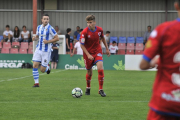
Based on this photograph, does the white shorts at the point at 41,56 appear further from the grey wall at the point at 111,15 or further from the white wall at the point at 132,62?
the grey wall at the point at 111,15

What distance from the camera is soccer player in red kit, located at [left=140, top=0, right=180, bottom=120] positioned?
10.2 ft

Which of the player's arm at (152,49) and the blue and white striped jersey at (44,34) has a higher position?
the blue and white striped jersey at (44,34)

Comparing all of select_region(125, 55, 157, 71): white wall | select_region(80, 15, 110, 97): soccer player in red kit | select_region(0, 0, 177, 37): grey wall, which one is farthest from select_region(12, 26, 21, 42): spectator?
select_region(80, 15, 110, 97): soccer player in red kit

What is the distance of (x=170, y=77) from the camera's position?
3.18 meters

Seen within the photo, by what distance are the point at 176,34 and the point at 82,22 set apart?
2676cm

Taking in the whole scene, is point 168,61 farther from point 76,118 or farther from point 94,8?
point 94,8

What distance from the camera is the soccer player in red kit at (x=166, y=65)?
310 centimetres

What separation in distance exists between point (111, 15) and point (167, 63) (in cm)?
2668

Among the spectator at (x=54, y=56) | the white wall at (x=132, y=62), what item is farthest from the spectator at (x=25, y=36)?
the white wall at (x=132, y=62)

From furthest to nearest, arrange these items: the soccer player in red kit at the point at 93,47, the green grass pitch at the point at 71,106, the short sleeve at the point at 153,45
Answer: the soccer player in red kit at the point at 93,47 → the green grass pitch at the point at 71,106 → the short sleeve at the point at 153,45

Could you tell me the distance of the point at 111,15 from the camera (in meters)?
29.6

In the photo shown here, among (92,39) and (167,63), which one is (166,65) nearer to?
(167,63)

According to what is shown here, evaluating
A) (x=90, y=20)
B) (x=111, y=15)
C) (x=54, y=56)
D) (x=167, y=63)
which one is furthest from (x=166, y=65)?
(x=111, y=15)

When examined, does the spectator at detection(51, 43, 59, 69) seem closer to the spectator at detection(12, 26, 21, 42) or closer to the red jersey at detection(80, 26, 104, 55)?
the spectator at detection(12, 26, 21, 42)
